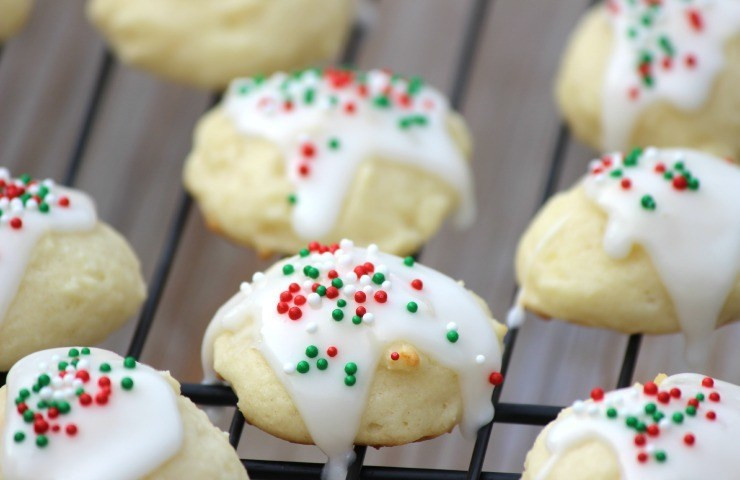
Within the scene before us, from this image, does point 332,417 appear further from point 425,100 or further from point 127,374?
point 425,100

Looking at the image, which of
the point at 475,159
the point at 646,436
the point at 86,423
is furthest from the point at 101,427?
the point at 475,159

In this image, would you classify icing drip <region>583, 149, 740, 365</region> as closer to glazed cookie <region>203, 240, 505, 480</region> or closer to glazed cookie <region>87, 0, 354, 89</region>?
glazed cookie <region>203, 240, 505, 480</region>

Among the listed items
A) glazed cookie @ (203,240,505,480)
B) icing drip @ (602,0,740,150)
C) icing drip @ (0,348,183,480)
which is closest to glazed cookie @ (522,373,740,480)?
glazed cookie @ (203,240,505,480)

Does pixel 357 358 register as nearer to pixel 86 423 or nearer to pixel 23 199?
pixel 86 423

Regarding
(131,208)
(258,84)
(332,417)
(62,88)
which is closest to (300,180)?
(258,84)

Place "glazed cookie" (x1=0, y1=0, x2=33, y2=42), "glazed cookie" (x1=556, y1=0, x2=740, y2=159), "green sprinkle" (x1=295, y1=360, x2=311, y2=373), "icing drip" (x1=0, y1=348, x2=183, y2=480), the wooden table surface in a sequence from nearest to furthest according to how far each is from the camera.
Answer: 1. "icing drip" (x1=0, y1=348, x2=183, y2=480)
2. "green sprinkle" (x1=295, y1=360, x2=311, y2=373)
3. "glazed cookie" (x1=556, y1=0, x2=740, y2=159)
4. "glazed cookie" (x1=0, y1=0, x2=33, y2=42)
5. the wooden table surface

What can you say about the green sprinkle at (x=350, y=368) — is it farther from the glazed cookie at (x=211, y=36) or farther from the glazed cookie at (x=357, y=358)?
the glazed cookie at (x=211, y=36)
